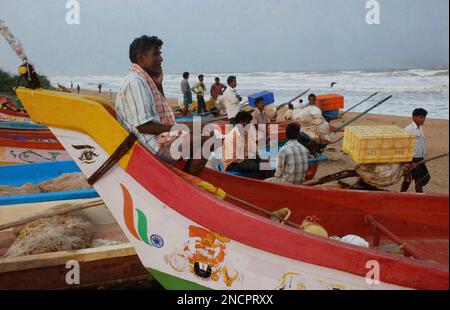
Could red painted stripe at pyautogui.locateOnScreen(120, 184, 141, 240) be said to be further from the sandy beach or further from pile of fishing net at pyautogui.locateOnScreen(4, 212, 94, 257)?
the sandy beach

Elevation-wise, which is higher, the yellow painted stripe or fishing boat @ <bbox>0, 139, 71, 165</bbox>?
the yellow painted stripe

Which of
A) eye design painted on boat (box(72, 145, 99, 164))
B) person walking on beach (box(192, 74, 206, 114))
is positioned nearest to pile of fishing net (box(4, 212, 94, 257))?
eye design painted on boat (box(72, 145, 99, 164))

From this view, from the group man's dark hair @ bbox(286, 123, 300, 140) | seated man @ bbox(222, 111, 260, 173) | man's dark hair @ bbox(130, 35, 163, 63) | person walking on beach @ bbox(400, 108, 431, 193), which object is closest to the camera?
man's dark hair @ bbox(130, 35, 163, 63)

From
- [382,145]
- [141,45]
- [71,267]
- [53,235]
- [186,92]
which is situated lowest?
[71,267]

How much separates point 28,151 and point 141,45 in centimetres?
518

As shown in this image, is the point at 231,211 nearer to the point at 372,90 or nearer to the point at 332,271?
the point at 332,271

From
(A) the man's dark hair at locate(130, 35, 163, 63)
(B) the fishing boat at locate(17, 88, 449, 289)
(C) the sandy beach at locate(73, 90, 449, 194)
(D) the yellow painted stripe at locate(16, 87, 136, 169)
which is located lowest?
(C) the sandy beach at locate(73, 90, 449, 194)

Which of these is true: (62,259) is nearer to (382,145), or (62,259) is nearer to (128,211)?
(128,211)

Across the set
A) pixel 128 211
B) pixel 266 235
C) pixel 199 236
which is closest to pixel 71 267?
pixel 128 211

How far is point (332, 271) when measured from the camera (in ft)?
6.32

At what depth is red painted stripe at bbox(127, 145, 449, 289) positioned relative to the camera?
1810mm

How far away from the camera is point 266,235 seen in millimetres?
2002

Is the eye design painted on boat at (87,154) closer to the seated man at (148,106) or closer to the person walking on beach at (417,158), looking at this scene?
the seated man at (148,106)

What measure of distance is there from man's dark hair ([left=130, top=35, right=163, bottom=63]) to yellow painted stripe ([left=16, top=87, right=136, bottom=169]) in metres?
0.51
